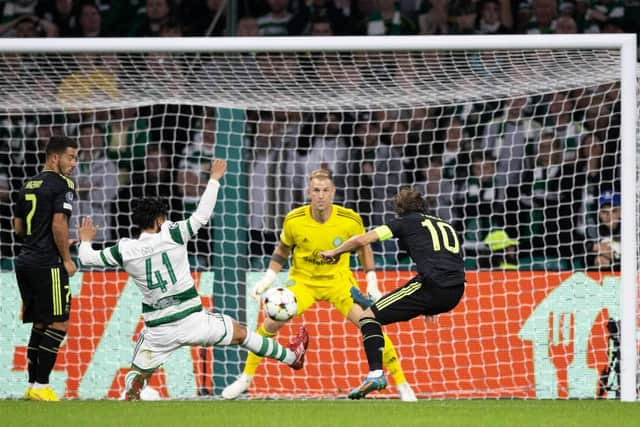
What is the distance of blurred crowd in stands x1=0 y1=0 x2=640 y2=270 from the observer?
9.78 meters

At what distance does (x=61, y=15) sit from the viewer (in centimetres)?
1230

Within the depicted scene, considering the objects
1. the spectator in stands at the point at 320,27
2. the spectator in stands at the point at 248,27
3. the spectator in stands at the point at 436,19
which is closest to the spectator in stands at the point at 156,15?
the spectator in stands at the point at 248,27

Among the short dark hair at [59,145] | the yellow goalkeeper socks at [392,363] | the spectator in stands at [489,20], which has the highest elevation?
the spectator in stands at [489,20]

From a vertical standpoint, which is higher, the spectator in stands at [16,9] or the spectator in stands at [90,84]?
the spectator in stands at [16,9]

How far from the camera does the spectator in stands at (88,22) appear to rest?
12.1 m

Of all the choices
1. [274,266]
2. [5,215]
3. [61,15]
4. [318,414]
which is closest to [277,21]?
[61,15]

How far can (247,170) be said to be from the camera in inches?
398

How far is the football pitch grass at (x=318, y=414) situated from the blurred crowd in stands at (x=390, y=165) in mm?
2418

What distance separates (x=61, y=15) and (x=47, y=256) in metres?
5.18

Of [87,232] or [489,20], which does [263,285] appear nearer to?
[87,232]

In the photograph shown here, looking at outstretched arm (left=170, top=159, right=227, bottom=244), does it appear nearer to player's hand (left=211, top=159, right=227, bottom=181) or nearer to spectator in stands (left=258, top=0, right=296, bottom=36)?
player's hand (left=211, top=159, right=227, bottom=181)

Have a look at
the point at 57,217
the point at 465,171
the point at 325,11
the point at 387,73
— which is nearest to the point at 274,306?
the point at 57,217

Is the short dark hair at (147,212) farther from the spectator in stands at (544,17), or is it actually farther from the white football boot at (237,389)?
the spectator in stands at (544,17)

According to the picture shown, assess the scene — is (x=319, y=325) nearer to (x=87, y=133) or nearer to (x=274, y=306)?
(x=274, y=306)
